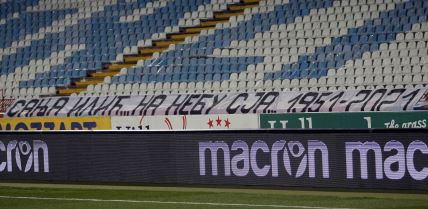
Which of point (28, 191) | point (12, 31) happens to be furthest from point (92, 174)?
point (12, 31)

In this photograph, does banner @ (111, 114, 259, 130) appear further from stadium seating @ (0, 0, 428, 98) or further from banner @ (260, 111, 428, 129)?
stadium seating @ (0, 0, 428, 98)

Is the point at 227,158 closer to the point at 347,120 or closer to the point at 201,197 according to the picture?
the point at 201,197

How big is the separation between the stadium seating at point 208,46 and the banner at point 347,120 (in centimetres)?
373

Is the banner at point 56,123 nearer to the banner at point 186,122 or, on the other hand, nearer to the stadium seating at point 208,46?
the banner at point 186,122

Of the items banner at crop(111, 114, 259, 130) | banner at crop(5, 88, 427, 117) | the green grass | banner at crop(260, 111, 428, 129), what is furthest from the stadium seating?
the green grass

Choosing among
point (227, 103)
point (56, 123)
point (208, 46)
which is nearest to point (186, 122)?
point (227, 103)

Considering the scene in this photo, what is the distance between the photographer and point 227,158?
18375 millimetres

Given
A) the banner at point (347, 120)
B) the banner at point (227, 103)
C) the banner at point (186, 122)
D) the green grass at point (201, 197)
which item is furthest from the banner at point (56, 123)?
the banner at point (347, 120)

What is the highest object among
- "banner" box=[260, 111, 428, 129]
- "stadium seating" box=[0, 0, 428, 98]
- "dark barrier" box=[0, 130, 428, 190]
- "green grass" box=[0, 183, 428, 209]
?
"stadium seating" box=[0, 0, 428, 98]

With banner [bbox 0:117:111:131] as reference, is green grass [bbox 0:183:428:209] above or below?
below

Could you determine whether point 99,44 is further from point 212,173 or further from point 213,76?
point 212,173

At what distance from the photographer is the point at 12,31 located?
29.6 meters

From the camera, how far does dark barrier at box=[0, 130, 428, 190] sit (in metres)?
16.3

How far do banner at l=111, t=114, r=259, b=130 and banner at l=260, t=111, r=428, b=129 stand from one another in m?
0.45
